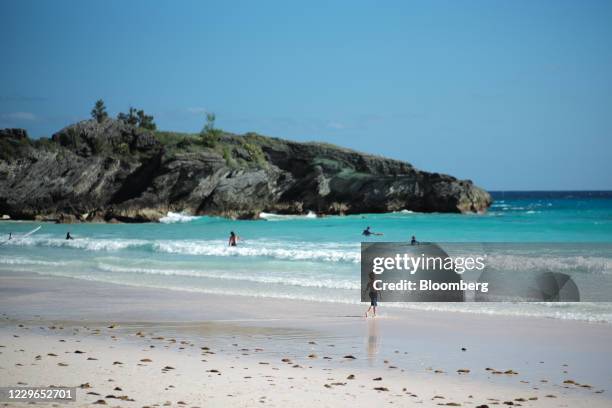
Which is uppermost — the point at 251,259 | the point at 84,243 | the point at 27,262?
the point at 84,243

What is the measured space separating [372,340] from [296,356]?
1928mm

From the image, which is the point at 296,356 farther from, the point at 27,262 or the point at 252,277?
the point at 27,262

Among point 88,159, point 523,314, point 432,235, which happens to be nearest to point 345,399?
point 523,314

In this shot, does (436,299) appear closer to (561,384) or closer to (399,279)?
(399,279)

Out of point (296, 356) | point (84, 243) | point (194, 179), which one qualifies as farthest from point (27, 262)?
point (194, 179)

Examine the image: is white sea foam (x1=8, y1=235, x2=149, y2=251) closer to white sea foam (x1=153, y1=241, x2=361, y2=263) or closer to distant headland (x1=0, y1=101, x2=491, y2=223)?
white sea foam (x1=153, y1=241, x2=361, y2=263)

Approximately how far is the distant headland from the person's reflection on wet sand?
166 ft

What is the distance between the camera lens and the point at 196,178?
2783 inches

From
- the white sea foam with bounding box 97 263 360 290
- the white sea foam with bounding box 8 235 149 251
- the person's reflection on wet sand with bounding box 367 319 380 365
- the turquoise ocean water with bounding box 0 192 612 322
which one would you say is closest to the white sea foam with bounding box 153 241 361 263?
the turquoise ocean water with bounding box 0 192 612 322

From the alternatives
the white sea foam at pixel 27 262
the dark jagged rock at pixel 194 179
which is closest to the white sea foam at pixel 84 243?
the white sea foam at pixel 27 262

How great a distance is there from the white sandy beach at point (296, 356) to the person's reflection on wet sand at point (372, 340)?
0.02 metres

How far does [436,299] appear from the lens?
17.2m

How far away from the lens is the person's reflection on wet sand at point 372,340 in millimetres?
10203

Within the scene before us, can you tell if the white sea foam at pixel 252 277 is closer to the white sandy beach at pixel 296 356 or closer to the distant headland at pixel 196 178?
the white sandy beach at pixel 296 356
